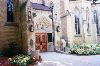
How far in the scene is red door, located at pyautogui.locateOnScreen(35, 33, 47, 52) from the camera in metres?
30.5

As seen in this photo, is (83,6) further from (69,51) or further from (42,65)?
(42,65)

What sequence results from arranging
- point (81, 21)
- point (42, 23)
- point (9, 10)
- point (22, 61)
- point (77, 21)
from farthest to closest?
point (77, 21) < point (81, 21) < point (42, 23) < point (9, 10) < point (22, 61)

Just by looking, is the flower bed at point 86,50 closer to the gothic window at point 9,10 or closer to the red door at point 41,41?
the red door at point 41,41

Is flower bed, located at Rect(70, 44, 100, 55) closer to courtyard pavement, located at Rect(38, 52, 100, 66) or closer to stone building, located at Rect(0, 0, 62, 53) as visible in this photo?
courtyard pavement, located at Rect(38, 52, 100, 66)

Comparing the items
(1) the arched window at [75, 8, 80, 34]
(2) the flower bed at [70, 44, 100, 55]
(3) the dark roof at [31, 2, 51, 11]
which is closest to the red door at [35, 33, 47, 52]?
(3) the dark roof at [31, 2, 51, 11]

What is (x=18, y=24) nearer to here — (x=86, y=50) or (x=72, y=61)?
(x=72, y=61)

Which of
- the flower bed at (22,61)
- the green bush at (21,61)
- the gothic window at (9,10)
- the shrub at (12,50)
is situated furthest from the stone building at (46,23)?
the green bush at (21,61)

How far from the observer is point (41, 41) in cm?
3086

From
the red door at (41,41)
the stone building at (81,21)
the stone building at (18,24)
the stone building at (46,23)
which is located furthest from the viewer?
the stone building at (81,21)

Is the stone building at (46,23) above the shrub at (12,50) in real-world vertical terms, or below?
above

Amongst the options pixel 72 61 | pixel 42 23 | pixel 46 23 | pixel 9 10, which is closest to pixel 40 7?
pixel 42 23

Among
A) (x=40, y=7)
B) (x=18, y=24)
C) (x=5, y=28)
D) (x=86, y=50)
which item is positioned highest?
(x=40, y=7)

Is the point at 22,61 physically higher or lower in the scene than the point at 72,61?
higher

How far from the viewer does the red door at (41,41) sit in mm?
30459
